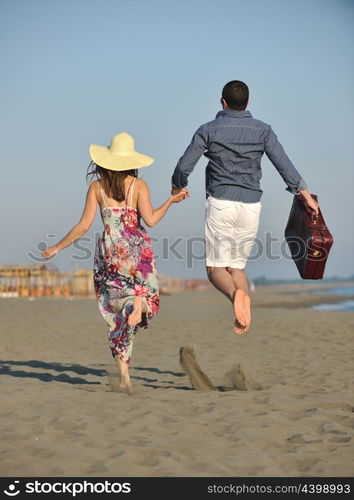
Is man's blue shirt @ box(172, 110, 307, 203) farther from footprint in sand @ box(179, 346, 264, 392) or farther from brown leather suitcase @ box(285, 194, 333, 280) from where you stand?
footprint in sand @ box(179, 346, 264, 392)

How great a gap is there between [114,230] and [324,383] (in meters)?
2.60

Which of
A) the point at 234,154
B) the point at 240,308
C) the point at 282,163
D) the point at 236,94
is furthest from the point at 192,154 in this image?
the point at 240,308

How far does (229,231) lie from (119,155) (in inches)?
42.1

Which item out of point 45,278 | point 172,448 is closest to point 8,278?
point 45,278

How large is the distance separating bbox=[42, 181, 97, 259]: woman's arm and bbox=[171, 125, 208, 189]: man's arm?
0.73 m

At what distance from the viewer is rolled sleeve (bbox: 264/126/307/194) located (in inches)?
216

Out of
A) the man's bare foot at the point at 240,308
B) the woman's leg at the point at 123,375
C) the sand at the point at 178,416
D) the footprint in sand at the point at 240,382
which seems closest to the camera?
the sand at the point at 178,416

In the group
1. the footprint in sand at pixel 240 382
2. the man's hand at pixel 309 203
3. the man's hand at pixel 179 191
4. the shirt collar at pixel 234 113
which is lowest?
the footprint in sand at pixel 240 382

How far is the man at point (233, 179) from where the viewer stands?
5.41m

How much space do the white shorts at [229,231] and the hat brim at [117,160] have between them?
61 cm

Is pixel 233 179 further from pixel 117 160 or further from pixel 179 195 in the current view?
pixel 117 160

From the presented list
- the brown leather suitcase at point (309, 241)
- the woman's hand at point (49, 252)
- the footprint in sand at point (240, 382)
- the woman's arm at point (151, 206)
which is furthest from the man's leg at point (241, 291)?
the woman's hand at point (49, 252)

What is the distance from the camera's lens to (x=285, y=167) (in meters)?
5.55

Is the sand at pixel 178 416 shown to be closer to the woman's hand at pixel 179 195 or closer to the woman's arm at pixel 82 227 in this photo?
the woman's arm at pixel 82 227
